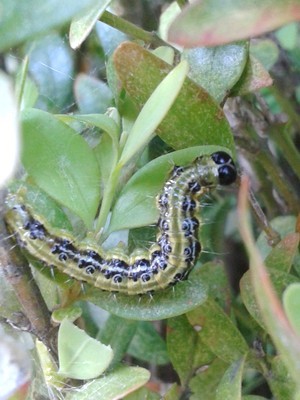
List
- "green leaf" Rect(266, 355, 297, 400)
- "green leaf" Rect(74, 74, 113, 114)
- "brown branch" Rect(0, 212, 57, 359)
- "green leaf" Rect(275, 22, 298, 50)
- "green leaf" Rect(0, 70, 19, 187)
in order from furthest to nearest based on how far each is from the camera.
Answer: "green leaf" Rect(275, 22, 298, 50) < "green leaf" Rect(74, 74, 113, 114) < "green leaf" Rect(266, 355, 297, 400) < "brown branch" Rect(0, 212, 57, 359) < "green leaf" Rect(0, 70, 19, 187)

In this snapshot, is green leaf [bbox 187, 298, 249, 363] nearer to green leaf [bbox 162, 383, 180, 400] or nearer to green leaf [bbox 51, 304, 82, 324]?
green leaf [bbox 162, 383, 180, 400]

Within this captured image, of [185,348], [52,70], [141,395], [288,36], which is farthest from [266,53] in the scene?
[141,395]

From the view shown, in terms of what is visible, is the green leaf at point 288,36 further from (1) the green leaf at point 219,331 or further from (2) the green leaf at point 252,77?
(1) the green leaf at point 219,331

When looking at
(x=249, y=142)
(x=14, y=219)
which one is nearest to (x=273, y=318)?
(x=14, y=219)

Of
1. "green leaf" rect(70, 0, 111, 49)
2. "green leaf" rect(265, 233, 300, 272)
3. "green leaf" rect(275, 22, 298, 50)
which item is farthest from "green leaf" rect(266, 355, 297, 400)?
"green leaf" rect(275, 22, 298, 50)

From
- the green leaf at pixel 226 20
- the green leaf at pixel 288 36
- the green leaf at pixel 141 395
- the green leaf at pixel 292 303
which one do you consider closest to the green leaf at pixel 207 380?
the green leaf at pixel 141 395

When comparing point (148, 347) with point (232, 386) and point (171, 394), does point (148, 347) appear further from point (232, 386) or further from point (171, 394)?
point (232, 386)
